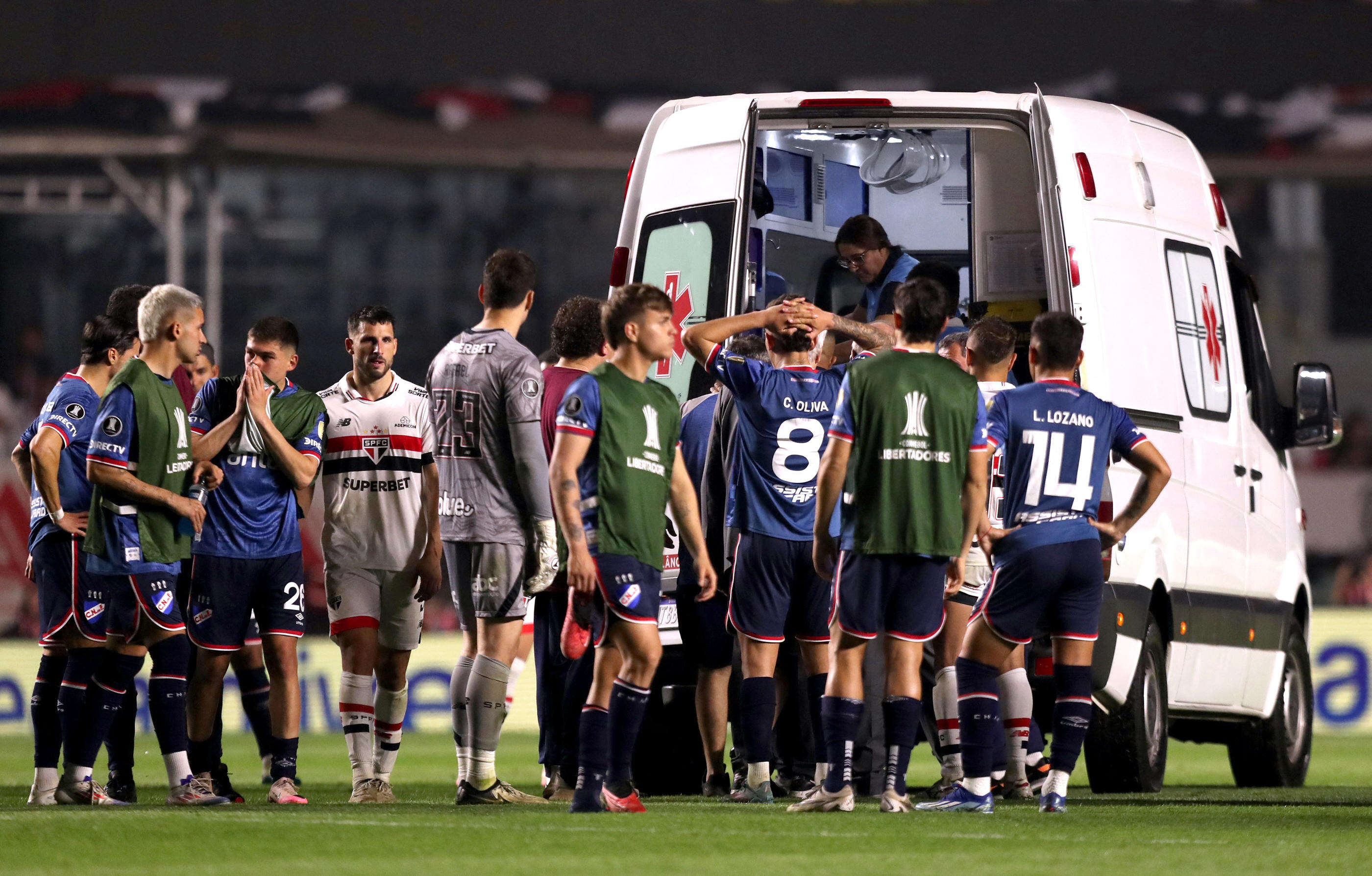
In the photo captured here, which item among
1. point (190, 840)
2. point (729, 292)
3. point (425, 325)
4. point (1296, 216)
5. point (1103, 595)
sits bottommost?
point (190, 840)

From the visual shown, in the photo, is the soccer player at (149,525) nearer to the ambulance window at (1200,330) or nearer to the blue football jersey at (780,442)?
the blue football jersey at (780,442)

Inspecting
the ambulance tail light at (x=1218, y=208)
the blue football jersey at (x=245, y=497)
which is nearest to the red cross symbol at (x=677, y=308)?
the blue football jersey at (x=245, y=497)

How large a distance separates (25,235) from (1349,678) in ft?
53.2

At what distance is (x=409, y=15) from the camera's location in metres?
18.7

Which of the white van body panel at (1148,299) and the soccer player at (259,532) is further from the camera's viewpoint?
the white van body panel at (1148,299)

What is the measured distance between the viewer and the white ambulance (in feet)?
26.2

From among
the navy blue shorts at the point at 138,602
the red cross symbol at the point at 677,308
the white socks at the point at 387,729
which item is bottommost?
the white socks at the point at 387,729

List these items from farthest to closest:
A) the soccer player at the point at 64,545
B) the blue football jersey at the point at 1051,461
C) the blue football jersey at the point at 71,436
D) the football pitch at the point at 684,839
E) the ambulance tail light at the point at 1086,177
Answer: the ambulance tail light at the point at 1086,177 < the blue football jersey at the point at 71,436 < the soccer player at the point at 64,545 < the blue football jersey at the point at 1051,461 < the football pitch at the point at 684,839

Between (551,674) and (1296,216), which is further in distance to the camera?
(1296,216)

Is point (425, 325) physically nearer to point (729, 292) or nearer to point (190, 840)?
point (729, 292)

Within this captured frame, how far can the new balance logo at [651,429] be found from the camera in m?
6.70

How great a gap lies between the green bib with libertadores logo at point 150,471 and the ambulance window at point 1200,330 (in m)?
3.88

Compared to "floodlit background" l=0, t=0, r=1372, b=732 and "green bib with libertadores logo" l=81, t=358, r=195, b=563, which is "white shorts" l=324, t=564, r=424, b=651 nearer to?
"green bib with libertadores logo" l=81, t=358, r=195, b=563

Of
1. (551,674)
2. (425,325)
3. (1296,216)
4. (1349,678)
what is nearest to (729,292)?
(551,674)
